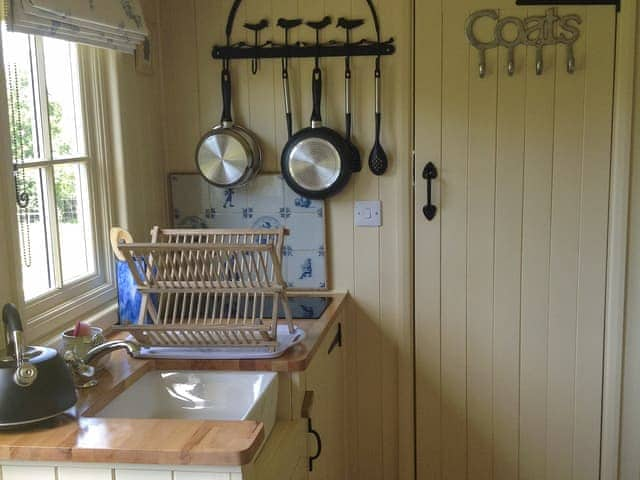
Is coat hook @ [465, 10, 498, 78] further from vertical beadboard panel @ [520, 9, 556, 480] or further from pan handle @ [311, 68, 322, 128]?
pan handle @ [311, 68, 322, 128]

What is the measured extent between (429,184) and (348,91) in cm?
43

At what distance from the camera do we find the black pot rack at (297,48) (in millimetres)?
2689

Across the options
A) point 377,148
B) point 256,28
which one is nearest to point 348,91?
point 377,148

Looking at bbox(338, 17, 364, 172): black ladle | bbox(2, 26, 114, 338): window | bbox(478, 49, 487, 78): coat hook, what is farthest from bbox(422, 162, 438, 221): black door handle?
bbox(2, 26, 114, 338): window

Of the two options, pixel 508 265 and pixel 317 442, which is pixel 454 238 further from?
pixel 317 442

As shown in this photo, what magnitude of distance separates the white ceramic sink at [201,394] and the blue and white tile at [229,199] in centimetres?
94

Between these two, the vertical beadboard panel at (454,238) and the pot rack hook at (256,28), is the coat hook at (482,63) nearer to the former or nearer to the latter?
the vertical beadboard panel at (454,238)

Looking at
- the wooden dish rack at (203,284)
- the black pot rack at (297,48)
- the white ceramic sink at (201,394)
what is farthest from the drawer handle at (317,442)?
the black pot rack at (297,48)

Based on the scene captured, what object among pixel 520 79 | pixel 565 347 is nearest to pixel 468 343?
pixel 565 347

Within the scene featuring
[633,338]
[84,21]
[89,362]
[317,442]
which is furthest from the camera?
[633,338]

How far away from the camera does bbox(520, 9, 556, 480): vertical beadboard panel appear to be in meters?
2.64

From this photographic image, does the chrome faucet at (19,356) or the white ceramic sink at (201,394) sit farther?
the white ceramic sink at (201,394)

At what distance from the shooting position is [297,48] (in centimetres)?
273

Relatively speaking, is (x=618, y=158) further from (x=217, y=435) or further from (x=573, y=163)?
(x=217, y=435)
